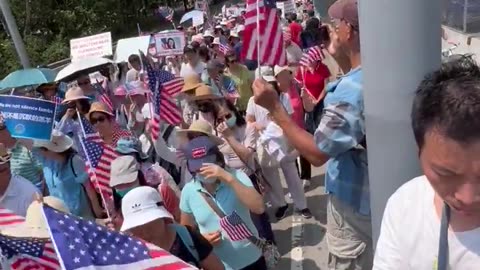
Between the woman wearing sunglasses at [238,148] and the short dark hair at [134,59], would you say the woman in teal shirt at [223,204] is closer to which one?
the woman wearing sunglasses at [238,148]

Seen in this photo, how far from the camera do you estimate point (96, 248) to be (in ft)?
7.35

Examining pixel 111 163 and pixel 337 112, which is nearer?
pixel 337 112

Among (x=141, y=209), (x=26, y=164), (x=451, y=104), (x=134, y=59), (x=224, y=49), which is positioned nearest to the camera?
(x=451, y=104)

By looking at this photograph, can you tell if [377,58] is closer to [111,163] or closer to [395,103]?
[395,103]

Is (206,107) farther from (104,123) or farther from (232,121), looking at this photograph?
(104,123)

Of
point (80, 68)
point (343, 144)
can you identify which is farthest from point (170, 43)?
point (343, 144)

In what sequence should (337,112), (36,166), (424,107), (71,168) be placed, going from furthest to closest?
(36,166)
(71,168)
(337,112)
(424,107)

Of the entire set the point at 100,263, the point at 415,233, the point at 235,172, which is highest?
the point at 415,233

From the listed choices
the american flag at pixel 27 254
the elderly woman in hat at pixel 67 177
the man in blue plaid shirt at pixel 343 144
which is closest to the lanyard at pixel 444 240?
the man in blue plaid shirt at pixel 343 144

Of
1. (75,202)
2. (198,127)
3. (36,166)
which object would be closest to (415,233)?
(198,127)

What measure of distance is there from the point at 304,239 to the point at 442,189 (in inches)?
201

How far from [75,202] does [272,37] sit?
2074 mm

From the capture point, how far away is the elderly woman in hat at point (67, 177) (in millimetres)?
5035

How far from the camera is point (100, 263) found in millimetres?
2229
